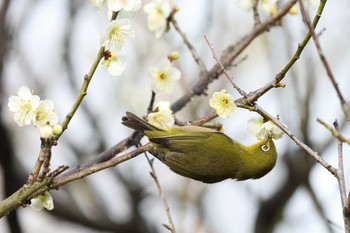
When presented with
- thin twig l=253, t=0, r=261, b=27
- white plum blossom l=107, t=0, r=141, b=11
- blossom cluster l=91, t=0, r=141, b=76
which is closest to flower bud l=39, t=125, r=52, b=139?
blossom cluster l=91, t=0, r=141, b=76

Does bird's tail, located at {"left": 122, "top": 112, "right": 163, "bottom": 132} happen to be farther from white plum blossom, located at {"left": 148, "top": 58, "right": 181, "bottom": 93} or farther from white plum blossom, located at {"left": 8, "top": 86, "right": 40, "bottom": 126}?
white plum blossom, located at {"left": 8, "top": 86, "right": 40, "bottom": 126}

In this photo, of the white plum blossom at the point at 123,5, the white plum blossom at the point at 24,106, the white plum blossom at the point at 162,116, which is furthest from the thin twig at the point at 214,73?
the white plum blossom at the point at 24,106

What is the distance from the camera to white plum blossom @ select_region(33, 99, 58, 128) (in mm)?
2148

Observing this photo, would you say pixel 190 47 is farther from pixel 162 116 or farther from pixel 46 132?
pixel 46 132

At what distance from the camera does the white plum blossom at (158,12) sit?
3.03 meters

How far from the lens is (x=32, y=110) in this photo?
2184 mm

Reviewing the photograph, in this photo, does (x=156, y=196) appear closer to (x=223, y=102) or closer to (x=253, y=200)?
(x=253, y=200)

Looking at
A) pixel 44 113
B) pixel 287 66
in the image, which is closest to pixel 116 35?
pixel 44 113

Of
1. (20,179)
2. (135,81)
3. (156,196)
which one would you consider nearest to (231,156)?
(20,179)

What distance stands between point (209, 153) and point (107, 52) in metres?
0.97

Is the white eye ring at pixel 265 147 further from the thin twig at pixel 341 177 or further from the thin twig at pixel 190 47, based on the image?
the thin twig at pixel 341 177

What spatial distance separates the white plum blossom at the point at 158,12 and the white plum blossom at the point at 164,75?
11.4 inches

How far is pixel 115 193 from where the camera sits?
648 centimetres

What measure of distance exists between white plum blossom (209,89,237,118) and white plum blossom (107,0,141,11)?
484 mm
